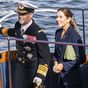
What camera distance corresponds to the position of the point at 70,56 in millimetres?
5230

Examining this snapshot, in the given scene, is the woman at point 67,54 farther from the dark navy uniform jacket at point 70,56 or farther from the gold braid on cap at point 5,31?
the gold braid on cap at point 5,31

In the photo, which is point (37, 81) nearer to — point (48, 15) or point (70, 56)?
point (70, 56)

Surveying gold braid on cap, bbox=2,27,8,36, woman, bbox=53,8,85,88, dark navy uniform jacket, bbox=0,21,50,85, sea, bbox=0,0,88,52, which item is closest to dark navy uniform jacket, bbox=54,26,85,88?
woman, bbox=53,8,85,88

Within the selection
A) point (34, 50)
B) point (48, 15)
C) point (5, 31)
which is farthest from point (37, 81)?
point (48, 15)

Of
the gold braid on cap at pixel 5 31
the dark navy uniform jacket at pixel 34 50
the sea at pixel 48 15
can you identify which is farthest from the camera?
the sea at pixel 48 15

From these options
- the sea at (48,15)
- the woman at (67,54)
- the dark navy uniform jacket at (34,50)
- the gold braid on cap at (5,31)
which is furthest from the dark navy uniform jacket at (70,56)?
the sea at (48,15)

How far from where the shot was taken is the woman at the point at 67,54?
5.23 meters

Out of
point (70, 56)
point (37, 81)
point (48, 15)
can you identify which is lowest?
point (48, 15)

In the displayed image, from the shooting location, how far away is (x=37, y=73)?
17.6 ft

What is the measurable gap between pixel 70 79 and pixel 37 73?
1.25 feet

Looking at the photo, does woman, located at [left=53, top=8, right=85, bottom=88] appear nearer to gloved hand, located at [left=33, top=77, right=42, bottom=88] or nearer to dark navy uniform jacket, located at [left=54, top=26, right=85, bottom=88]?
dark navy uniform jacket, located at [left=54, top=26, right=85, bottom=88]

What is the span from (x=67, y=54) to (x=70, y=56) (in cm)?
5

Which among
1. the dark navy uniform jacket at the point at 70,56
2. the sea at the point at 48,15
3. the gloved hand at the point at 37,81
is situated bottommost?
the sea at the point at 48,15

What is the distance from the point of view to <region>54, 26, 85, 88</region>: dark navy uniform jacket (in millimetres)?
5230
